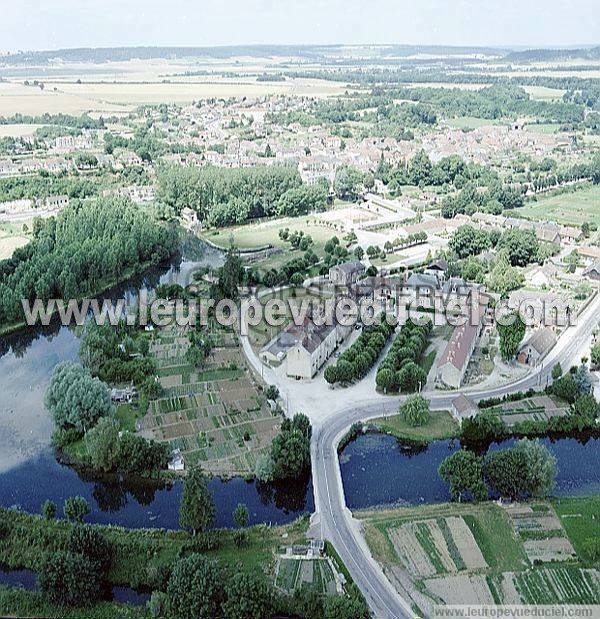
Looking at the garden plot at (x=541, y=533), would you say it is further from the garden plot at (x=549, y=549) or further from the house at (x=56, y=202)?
the house at (x=56, y=202)

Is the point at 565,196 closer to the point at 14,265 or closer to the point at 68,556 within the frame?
the point at 14,265

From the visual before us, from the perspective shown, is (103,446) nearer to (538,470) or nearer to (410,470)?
(410,470)

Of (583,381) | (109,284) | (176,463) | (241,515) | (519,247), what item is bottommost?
(109,284)

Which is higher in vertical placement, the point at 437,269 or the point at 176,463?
the point at 437,269

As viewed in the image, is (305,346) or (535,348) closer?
(305,346)

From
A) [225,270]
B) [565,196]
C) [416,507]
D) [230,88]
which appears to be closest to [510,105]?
[565,196]

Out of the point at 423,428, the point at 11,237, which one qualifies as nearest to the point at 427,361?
the point at 423,428
